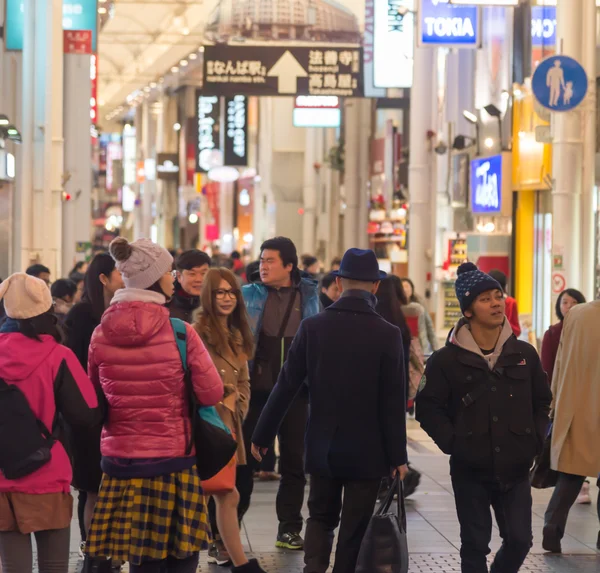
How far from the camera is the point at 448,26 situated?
2120 centimetres

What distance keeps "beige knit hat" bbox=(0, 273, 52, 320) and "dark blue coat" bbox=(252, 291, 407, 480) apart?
1.41 metres

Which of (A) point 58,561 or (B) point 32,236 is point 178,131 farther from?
(A) point 58,561

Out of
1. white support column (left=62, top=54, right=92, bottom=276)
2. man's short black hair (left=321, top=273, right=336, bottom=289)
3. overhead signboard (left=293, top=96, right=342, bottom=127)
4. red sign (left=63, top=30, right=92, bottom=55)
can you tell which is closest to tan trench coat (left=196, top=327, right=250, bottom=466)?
man's short black hair (left=321, top=273, right=336, bottom=289)

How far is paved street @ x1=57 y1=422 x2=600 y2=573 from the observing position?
7.66 m

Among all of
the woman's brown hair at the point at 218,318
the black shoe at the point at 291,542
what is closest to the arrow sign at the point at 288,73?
the black shoe at the point at 291,542

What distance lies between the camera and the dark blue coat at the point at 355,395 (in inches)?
243

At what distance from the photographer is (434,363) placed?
6.30 meters

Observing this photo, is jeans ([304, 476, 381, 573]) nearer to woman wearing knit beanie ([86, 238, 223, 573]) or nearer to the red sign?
woman wearing knit beanie ([86, 238, 223, 573])

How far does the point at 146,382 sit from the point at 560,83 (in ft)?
36.5

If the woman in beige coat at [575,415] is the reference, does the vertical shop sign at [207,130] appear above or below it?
above

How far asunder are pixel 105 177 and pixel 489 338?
8682 centimetres

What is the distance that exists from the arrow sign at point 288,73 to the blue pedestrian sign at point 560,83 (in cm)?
888

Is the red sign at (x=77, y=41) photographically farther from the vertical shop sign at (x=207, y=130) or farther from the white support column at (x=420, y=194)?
the vertical shop sign at (x=207, y=130)

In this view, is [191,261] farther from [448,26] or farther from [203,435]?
[448,26]
